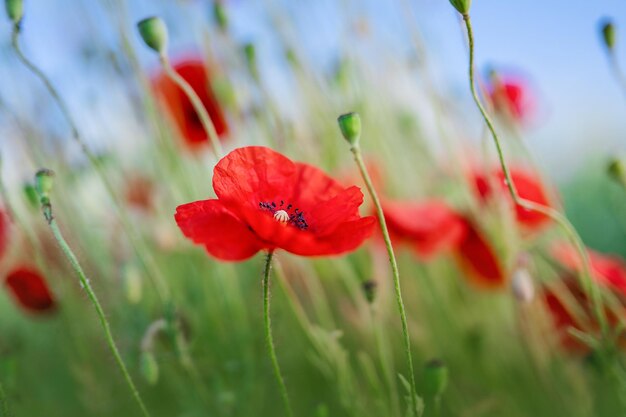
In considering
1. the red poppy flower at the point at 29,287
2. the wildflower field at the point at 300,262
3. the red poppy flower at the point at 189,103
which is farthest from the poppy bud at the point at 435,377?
the red poppy flower at the point at 189,103

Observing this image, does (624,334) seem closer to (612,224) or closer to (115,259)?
(115,259)

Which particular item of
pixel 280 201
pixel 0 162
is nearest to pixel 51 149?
pixel 0 162

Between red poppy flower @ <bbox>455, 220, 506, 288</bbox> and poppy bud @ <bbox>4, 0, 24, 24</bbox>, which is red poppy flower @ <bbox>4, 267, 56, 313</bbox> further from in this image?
red poppy flower @ <bbox>455, 220, 506, 288</bbox>

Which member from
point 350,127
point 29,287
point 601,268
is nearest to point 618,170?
point 601,268

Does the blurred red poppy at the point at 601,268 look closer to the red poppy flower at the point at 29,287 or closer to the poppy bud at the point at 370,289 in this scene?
the poppy bud at the point at 370,289

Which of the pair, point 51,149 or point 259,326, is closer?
point 259,326

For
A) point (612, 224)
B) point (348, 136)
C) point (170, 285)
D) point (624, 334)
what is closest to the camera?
point (348, 136)
